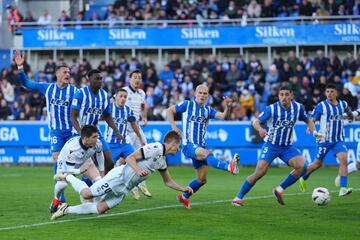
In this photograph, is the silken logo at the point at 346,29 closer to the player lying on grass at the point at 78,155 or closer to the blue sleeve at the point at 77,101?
the blue sleeve at the point at 77,101

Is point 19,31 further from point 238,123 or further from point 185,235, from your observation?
point 185,235

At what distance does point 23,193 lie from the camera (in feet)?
58.5

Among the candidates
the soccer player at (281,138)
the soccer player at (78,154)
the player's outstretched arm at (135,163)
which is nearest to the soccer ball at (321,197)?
the soccer player at (281,138)

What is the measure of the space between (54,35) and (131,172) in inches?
928

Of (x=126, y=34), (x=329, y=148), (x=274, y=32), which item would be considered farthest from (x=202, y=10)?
(x=329, y=148)

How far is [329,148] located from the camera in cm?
1800

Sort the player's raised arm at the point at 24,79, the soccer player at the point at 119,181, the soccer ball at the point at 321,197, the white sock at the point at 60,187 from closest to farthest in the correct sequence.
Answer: the soccer player at the point at 119,181 < the white sock at the point at 60,187 < the player's raised arm at the point at 24,79 < the soccer ball at the point at 321,197

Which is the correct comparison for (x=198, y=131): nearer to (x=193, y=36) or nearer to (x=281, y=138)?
(x=281, y=138)

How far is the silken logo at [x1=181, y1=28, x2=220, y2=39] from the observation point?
3366 cm

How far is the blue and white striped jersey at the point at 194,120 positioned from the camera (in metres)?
15.3

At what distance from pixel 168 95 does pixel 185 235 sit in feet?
64.3

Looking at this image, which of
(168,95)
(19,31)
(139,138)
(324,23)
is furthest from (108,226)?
(19,31)

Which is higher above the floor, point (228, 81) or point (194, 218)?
point (228, 81)

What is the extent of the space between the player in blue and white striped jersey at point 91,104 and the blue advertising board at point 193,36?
18468 millimetres
